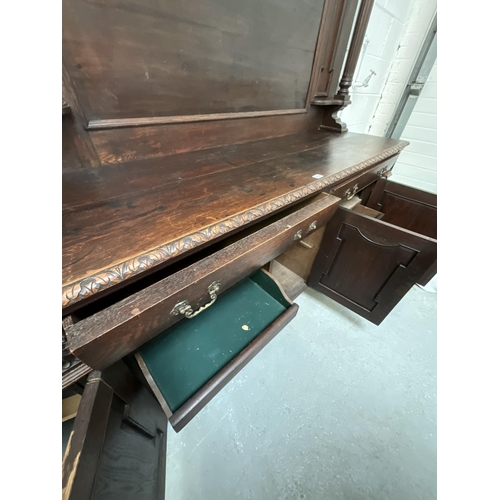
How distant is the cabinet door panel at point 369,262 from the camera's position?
65 centimetres

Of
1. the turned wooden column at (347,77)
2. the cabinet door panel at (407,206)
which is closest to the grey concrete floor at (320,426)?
the cabinet door panel at (407,206)

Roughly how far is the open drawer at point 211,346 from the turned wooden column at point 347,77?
954mm

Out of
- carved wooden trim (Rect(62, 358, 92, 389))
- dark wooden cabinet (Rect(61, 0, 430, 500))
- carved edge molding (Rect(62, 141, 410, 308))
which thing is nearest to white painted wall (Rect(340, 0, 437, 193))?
dark wooden cabinet (Rect(61, 0, 430, 500))

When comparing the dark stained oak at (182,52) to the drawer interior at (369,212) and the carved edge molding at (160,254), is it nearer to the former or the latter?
the carved edge molding at (160,254)

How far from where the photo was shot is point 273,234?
46 cm

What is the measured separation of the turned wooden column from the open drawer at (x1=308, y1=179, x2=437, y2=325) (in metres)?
0.57

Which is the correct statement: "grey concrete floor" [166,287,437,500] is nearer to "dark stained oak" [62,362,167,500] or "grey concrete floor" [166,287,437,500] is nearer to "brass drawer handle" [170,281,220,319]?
"dark stained oak" [62,362,167,500]

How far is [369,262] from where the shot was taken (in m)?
0.76

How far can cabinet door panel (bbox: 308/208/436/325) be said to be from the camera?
65 cm

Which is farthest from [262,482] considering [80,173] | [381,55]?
[381,55]

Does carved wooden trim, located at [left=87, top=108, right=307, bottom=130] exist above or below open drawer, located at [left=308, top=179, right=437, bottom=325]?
above

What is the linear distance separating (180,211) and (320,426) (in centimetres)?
80
